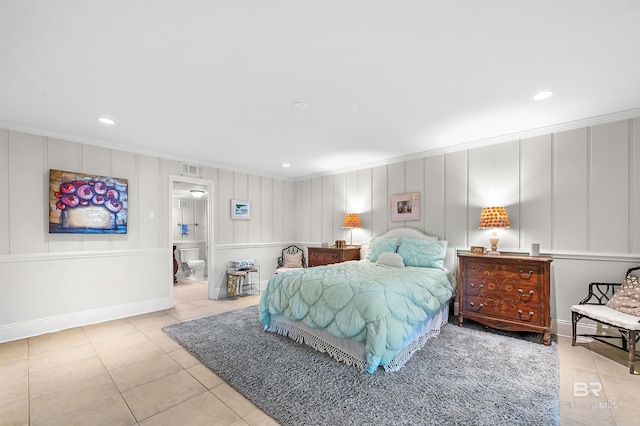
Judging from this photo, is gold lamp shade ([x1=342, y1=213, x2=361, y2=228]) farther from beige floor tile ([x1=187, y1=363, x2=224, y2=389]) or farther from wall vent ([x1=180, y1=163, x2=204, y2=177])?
beige floor tile ([x1=187, y1=363, x2=224, y2=389])

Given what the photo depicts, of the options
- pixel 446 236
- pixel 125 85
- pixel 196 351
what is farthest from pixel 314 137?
pixel 196 351

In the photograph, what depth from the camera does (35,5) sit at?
1.56 meters

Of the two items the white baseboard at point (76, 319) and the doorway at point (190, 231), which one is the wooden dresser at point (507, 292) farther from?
the doorway at point (190, 231)

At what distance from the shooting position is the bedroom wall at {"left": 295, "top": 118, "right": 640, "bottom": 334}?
3.05 m

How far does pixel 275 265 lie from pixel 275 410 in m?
4.36

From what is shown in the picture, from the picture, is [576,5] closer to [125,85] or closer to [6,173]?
[125,85]

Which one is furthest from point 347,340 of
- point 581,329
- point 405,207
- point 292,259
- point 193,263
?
point 193,263

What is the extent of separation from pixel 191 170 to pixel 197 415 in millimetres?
3925

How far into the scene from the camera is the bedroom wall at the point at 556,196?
305 centimetres

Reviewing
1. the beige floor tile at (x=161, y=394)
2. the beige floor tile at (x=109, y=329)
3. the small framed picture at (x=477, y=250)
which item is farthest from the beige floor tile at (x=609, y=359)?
the beige floor tile at (x=109, y=329)

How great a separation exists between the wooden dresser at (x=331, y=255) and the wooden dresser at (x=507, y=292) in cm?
186

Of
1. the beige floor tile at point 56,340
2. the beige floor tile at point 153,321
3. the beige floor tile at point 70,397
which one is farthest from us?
the beige floor tile at point 153,321

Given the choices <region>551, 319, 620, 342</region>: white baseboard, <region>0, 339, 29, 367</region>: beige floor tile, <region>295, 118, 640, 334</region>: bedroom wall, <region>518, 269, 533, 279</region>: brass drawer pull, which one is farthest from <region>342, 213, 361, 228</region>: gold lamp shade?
<region>0, 339, 29, 367</region>: beige floor tile

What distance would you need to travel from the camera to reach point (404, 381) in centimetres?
228
